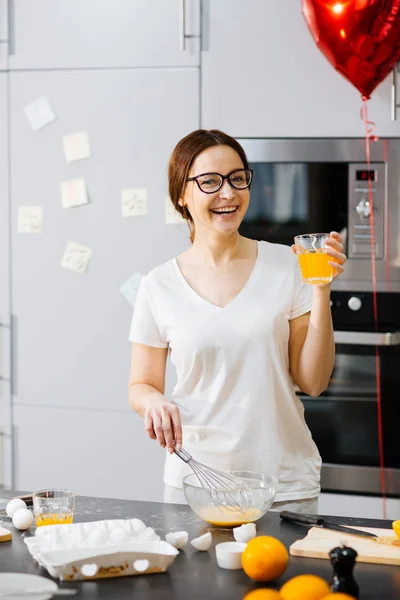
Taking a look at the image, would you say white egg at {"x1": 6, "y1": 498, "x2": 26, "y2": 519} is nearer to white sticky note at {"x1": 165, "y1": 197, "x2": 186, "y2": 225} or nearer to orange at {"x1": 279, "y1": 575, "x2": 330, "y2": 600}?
orange at {"x1": 279, "y1": 575, "x2": 330, "y2": 600}

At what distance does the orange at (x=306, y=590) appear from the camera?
111 centimetres

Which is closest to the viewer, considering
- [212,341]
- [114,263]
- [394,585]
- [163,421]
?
[394,585]

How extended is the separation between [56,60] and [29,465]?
4.65ft

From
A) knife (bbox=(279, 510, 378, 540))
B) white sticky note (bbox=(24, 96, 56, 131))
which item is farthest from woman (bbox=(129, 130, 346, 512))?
white sticky note (bbox=(24, 96, 56, 131))

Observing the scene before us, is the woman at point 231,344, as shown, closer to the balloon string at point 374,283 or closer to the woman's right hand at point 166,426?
the woman's right hand at point 166,426

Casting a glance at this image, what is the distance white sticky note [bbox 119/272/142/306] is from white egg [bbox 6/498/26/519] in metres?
1.37

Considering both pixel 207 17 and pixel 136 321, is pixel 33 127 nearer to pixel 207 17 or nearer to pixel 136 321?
pixel 207 17

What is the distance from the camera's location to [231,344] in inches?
74.4

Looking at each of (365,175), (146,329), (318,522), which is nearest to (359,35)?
(365,175)

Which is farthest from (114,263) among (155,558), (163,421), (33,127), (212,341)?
(155,558)

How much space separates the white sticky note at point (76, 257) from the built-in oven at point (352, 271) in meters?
0.60

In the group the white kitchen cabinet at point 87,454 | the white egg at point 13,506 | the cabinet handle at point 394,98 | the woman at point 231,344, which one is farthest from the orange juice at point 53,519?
the cabinet handle at point 394,98

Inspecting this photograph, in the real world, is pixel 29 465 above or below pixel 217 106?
below

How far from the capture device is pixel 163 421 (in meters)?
1.62
